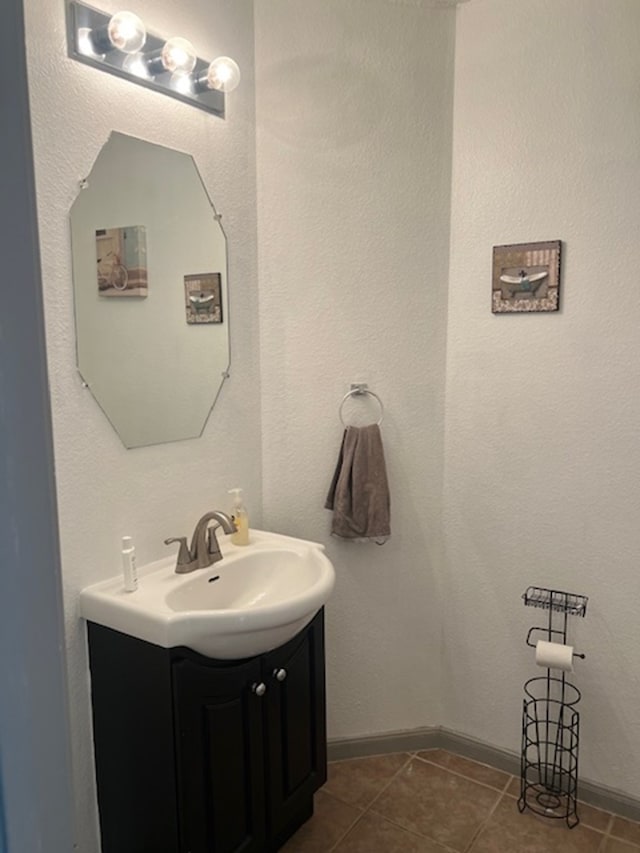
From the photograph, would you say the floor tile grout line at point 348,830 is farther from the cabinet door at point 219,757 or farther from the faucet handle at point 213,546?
the faucet handle at point 213,546

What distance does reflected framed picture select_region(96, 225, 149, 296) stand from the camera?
5.32 ft

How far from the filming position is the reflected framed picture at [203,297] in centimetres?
189

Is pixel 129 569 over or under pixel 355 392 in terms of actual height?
under

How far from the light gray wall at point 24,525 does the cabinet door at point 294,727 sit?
46.0 inches

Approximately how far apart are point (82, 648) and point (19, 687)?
1.17 meters

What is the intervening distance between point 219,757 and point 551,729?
1235mm

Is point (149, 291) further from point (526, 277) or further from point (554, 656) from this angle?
point (554, 656)

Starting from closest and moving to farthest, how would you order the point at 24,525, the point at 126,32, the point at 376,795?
the point at 24,525 → the point at 126,32 → the point at 376,795

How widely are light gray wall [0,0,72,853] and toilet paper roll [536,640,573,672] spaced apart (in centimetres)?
171

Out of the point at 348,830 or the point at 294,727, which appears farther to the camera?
the point at 348,830

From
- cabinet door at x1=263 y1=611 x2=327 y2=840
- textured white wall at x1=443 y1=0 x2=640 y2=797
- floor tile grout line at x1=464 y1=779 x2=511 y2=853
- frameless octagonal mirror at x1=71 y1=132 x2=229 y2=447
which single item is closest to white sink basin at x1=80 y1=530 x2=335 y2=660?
cabinet door at x1=263 y1=611 x2=327 y2=840

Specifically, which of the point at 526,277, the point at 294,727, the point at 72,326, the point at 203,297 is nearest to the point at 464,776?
the point at 294,727

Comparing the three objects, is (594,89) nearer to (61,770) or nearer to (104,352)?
(104,352)

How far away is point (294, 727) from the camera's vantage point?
1.84m
